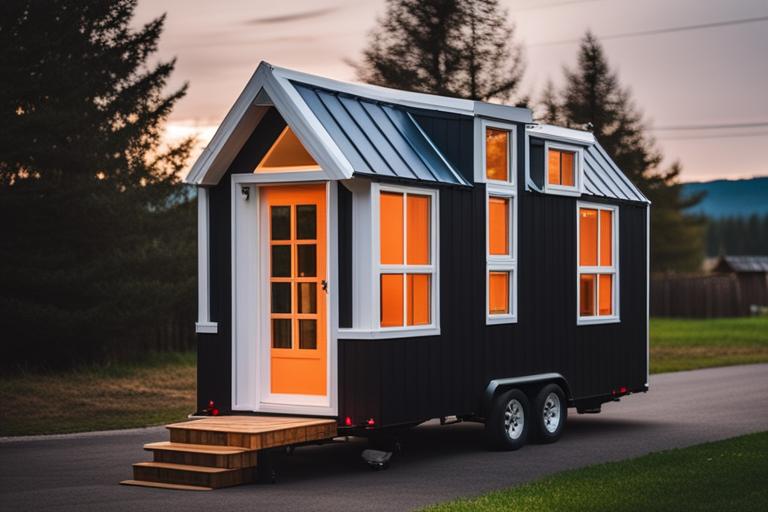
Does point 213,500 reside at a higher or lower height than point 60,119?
lower

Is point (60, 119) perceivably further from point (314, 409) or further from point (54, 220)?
point (314, 409)

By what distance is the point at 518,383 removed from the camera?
47.9 ft

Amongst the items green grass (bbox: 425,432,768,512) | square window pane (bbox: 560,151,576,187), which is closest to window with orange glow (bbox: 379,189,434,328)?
green grass (bbox: 425,432,768,512)

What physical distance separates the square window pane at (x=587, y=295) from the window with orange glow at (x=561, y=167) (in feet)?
4.40

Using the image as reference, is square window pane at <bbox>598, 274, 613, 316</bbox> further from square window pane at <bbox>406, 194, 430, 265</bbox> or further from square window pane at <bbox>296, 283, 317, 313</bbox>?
square window pane at <bbox>296, 283, 317, 313</bbox>

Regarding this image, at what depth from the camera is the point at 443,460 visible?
45.4 ft

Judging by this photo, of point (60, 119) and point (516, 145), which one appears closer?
point (516, 145)

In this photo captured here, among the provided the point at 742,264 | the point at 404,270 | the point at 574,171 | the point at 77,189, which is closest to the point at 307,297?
the point at 404,270

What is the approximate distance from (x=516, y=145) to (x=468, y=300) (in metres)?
2.16

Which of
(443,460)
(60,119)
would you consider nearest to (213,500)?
(443,460)

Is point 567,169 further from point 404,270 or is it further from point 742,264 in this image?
point 742,264

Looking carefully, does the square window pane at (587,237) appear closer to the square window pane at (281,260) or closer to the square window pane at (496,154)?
the square window pane at (496,154)

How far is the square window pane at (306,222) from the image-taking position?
1339 centimetres

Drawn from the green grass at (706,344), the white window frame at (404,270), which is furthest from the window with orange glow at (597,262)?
the green grass at (706,344)
